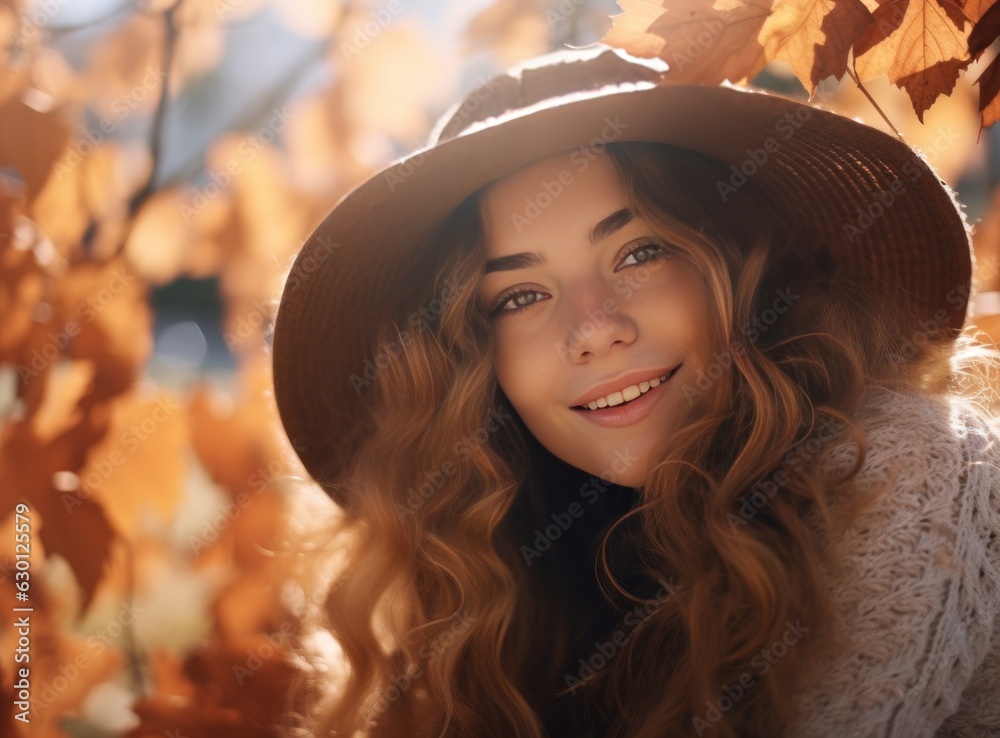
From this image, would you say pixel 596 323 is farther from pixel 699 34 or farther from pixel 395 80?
pixel 395 80

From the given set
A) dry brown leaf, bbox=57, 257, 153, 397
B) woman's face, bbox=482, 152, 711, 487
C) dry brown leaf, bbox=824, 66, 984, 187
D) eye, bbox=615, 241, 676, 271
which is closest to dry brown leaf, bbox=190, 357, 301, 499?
dry brown leaf, bbox=57, 257, 153, 397

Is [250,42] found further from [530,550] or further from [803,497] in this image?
[803,497]

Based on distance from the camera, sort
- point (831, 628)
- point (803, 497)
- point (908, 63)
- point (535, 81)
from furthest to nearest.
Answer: point (535, 81)
point (803, 497)
point (831, 628)
point (908, 63)

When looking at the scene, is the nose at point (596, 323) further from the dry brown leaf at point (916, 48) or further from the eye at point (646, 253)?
the dry brown leaf at point (916, 48)

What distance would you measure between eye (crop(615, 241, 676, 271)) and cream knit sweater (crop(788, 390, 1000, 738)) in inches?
21.0

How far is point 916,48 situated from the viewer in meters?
1.03

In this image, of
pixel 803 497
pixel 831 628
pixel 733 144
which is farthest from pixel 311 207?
pixel 831 628

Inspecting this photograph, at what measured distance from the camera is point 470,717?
1.63m

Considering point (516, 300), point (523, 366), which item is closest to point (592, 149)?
point (516, 300)

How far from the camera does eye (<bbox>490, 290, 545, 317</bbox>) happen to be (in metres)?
1.69

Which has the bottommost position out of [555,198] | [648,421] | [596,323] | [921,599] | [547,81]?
[921,599]

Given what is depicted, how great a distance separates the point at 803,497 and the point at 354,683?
1.02m

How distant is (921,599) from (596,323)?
2.26 feet

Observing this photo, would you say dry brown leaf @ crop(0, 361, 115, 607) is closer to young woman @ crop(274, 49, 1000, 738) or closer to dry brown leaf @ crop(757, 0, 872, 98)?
young woman @ crop(274, 49, 1000, 738)
